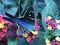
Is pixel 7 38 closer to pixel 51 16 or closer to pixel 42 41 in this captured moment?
pixel 42 41

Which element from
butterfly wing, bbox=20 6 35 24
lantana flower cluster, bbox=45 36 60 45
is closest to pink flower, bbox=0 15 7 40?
butterfly wing, bbox=20 6 35 24

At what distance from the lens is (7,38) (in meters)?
1.20

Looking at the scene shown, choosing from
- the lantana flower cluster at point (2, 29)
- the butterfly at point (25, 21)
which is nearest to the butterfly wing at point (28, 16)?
the butterfly at point (25, 21)

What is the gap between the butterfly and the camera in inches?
45.7

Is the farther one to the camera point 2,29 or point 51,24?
point 51,24

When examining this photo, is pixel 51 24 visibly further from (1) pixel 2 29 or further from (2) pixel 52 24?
(1) pixel 2 29

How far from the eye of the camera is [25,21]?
121 cm

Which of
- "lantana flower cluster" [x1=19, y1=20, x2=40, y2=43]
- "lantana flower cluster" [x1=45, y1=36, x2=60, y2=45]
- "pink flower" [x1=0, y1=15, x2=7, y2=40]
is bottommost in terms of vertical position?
"lantana flower cluster" [x1=45, y1=36, x2=60, y2=45]

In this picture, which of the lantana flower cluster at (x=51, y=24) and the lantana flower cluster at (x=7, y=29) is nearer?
the lantana flower cluster at (x=7, y=29)

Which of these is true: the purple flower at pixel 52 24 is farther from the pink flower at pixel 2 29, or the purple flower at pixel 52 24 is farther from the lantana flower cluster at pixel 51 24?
Answer: the pink flower at pixel 2 29

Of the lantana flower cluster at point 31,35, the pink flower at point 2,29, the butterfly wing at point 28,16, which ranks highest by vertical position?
the butterfly wing at point 28,16

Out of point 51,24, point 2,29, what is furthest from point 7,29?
point 51,24

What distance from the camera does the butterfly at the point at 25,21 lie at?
1.16m

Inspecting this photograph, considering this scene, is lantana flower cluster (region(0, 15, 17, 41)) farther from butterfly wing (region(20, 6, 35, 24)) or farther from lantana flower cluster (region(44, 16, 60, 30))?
lantana flower cluster (region(44, 16, 60, 30))
